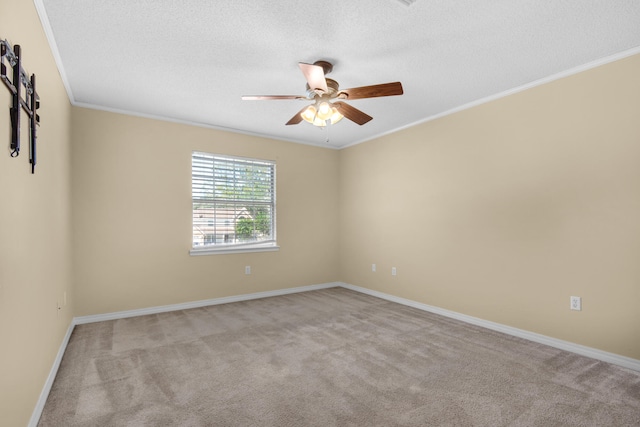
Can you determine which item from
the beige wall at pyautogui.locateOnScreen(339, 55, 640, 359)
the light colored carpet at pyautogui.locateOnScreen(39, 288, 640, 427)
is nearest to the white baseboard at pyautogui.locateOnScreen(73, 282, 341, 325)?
the light colored carpet at pyautogui.locateOnScreen(39, 288, 640, 427)

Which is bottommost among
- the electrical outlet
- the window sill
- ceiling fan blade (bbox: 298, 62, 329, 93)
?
the electrical outlet

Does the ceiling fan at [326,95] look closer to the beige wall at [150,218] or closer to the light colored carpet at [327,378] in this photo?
the beige wall at [150,218]

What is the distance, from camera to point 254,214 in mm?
4980

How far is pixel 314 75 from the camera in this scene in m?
2.36

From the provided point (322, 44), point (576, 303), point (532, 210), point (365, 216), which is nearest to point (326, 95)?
point (322, 44)

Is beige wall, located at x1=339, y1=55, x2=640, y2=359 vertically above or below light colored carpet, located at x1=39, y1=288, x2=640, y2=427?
above

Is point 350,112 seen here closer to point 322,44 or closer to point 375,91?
point 375,91

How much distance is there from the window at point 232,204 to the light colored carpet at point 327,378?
130 cm

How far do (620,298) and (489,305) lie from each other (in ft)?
3.63

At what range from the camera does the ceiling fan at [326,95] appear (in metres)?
2.42

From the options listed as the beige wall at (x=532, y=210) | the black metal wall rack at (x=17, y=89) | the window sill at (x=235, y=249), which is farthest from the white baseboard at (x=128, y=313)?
the beige wall at (x=532, y=210)

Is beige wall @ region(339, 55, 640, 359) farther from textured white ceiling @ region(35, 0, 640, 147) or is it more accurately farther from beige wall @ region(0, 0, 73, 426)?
beige wall @ region(0, 0, 73, 426)

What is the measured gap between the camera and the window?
4.48 metres

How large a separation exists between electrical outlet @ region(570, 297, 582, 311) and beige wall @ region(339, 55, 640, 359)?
39 millimetres
